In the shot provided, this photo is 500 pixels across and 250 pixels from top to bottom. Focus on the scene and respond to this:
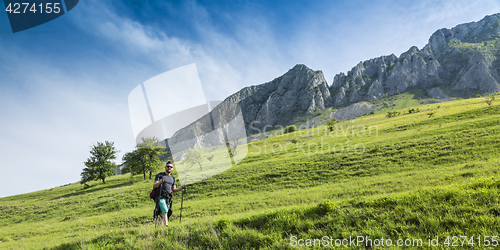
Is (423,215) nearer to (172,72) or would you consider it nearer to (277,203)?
(277,203)

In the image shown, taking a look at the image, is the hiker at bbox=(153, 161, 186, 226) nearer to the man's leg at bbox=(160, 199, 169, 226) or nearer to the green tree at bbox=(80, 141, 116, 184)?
the man's leg at bbox=(160, 199, 169, 226)

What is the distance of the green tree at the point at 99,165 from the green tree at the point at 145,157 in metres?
5.09

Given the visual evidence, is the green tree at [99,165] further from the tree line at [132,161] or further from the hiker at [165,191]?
the hiker at [165,191]

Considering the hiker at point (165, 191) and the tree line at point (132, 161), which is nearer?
the hiker at point (165, 191)

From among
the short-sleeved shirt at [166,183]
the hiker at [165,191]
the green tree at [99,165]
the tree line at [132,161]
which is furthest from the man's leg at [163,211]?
the green tree at [99,165]

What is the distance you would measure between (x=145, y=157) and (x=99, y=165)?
12.0 metres

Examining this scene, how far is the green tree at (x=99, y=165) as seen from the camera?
4403 cm

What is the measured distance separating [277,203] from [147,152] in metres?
37.9

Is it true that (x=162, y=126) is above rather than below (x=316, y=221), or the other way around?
above

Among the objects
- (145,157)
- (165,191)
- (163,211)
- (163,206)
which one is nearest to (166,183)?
(165,191)

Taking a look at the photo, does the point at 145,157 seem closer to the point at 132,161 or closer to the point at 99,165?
the point at 132,161

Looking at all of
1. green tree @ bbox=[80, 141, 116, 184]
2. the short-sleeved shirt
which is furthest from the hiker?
green tree @ bbox=[80, 141, 116, 184]

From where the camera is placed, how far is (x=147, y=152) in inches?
1679

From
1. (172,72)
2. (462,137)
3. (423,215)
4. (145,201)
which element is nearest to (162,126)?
(172,72)
